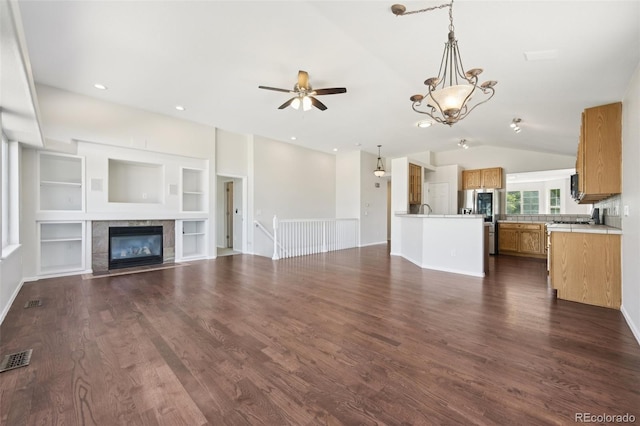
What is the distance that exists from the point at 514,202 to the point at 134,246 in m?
9.64

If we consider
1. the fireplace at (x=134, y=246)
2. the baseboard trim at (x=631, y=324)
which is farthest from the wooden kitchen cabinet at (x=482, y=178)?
the fireplace at (x=134, y=246)

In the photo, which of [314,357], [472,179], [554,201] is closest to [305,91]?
[314,357]

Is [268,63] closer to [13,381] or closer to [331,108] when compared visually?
[331,108]

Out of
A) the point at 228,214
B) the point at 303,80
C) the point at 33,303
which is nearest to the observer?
the point at 33,303

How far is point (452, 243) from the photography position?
16.6 feet

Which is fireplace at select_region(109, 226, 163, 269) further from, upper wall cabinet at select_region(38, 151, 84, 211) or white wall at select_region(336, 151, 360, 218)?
white wall at select_region(336, 151, 360, 218)

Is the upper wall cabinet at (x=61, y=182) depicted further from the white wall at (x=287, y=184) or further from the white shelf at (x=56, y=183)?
the white wall at (x=287, y=184)

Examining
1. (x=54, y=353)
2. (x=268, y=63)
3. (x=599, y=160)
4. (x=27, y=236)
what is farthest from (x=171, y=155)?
(x=599, y=160)

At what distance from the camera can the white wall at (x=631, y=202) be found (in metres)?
2.43

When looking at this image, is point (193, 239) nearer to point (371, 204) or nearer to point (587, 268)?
point (371, 204)

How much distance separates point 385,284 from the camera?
13.7 ft

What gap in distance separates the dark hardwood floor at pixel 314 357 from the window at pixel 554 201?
14.0ft

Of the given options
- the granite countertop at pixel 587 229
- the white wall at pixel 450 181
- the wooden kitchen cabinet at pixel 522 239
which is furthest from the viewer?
the white wall at pixel 450 181

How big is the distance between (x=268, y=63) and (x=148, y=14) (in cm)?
138
